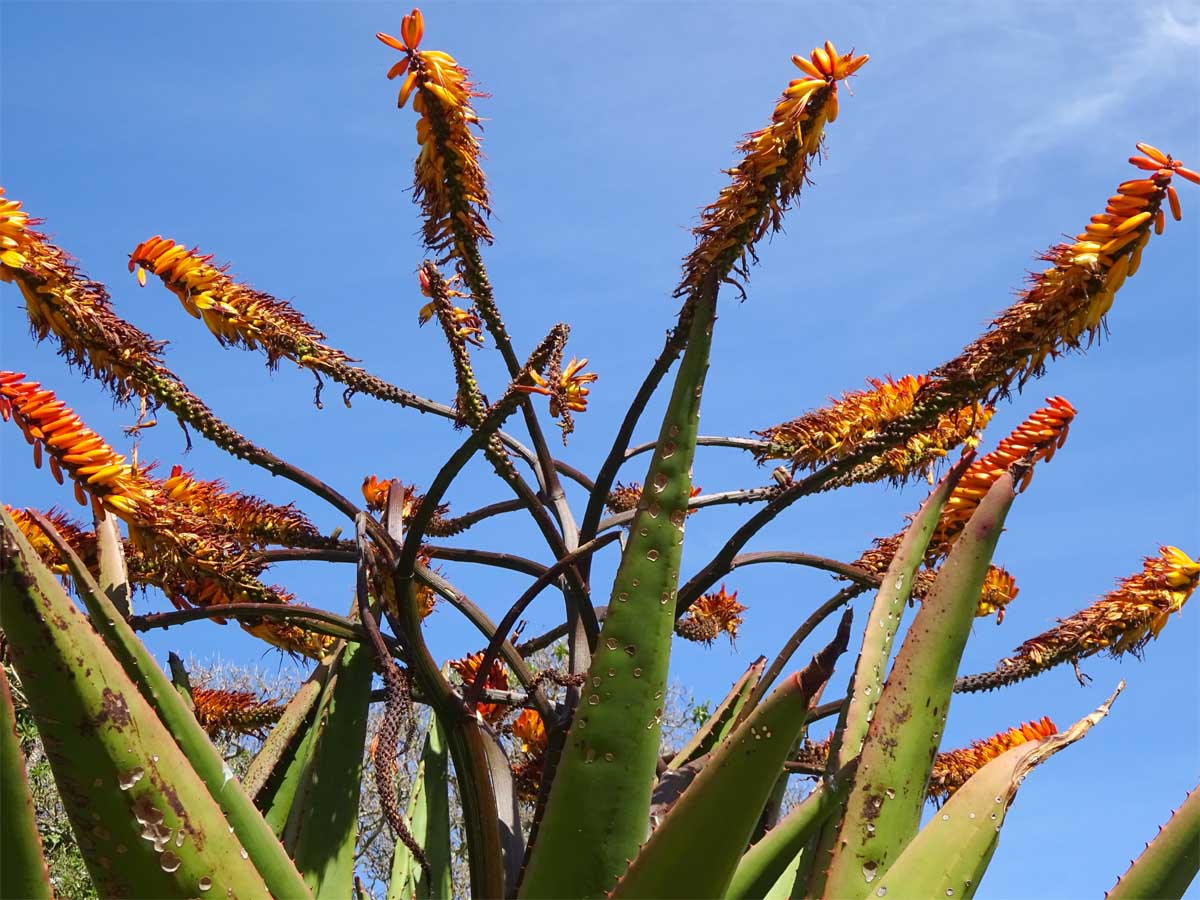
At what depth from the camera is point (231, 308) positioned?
8.62ft

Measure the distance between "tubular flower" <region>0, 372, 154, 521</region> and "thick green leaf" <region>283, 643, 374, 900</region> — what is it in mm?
571

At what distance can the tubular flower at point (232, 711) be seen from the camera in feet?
10.6

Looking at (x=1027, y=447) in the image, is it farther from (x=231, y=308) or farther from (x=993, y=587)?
(x=231, y=308)

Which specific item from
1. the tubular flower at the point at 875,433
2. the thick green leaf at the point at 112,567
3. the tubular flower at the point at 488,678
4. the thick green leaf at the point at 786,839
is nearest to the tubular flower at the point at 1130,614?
the tubular flower at the point at 875,433

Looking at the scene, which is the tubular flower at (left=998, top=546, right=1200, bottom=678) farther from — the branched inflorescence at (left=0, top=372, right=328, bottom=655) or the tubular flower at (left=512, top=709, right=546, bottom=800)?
the branched inflorescence at (left=0, top=372, right=328, bottom=655)

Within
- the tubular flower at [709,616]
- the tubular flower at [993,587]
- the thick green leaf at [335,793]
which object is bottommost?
the thick green leaf at [335,793]

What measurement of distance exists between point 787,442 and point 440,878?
1.44m

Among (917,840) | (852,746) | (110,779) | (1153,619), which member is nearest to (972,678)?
(1153,619)

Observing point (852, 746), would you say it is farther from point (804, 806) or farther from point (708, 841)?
point (708, 841)

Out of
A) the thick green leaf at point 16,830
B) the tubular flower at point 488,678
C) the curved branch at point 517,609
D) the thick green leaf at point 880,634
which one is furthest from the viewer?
the tubular flower at point 488,678

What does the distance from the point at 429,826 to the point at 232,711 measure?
607mm

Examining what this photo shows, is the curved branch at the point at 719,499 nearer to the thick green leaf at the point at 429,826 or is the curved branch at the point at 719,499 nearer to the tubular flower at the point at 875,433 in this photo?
the tubular flower at the point at 875,433

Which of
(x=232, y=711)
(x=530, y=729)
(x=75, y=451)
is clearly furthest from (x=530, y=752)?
(x=75, y=451)

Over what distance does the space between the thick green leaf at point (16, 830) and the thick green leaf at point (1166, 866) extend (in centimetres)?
142
